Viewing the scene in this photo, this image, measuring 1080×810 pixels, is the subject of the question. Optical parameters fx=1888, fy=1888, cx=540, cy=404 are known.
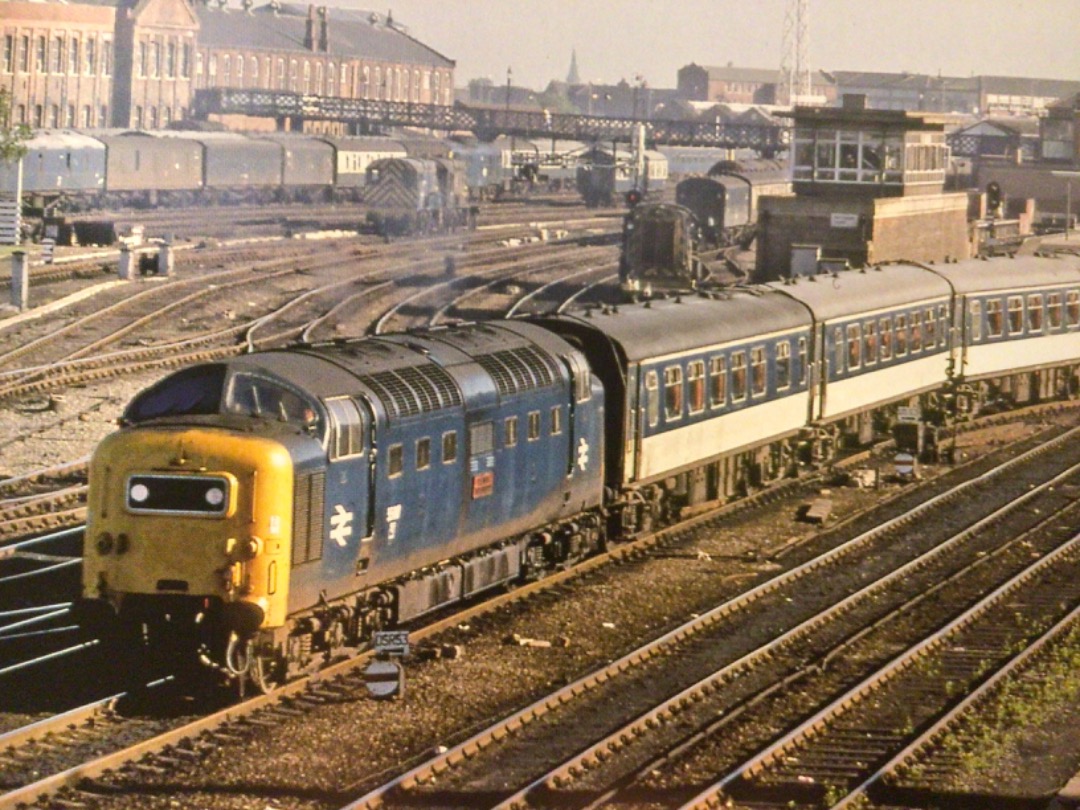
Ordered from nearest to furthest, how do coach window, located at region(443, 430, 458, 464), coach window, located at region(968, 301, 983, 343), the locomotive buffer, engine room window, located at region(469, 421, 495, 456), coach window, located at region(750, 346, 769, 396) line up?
the locomotive buffer → coach window, located at region(443, 430, 458, 464) → engine room window, located at region(469, 421, 495, 456) → coach window, located at region(750, 346, 769, 396) → coach window, located at region(968, 301, 983, 343)

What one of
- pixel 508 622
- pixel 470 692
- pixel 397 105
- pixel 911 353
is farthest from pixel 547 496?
pixel 397 105

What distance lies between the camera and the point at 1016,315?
42.1m

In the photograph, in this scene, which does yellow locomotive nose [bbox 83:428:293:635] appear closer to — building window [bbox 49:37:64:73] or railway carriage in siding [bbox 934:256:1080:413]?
railway carriage in siding [bbox 934:256:1080:413]

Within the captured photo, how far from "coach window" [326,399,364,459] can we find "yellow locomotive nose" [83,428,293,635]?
95 cm

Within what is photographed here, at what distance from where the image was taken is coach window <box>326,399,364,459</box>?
1748 centimetres

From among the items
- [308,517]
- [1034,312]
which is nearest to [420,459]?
[308,517]

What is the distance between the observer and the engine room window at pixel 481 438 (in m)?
20.5

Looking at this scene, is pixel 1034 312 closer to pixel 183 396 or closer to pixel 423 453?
pixel 423 453

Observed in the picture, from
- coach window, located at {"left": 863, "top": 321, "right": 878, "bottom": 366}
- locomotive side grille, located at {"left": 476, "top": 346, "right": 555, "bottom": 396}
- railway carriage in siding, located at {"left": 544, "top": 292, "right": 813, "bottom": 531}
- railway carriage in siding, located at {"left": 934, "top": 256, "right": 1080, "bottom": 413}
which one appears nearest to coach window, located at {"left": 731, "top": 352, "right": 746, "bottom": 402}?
railway carriage in siding, located at {"left": 544, "top": 292, "right": 813, "bottom": 531}

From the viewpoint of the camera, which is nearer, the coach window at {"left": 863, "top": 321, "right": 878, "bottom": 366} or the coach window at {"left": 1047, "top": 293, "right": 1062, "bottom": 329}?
the coach window at {"left": 863, "top": 321, "right": 878, "bottom": 366}

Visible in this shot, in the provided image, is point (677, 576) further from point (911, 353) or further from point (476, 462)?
point (911, 353)

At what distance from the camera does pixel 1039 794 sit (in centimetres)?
1583

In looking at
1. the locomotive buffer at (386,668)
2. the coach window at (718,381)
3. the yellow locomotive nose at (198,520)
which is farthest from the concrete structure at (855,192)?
the yellow locomotive nose at (198,520)

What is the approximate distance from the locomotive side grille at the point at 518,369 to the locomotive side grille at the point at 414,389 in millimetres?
1131
